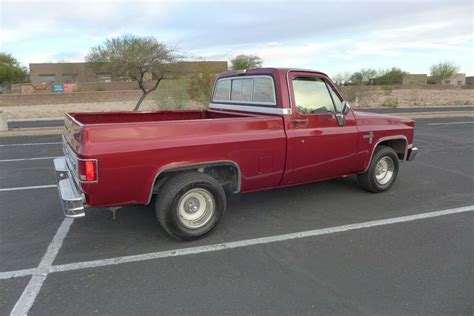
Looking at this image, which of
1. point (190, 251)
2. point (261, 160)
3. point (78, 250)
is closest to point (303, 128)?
point (261, 160)

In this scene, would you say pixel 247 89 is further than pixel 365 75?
No

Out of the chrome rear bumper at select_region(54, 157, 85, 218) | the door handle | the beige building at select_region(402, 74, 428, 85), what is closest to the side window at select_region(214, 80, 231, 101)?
the door handle

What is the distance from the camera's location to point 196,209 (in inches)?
160

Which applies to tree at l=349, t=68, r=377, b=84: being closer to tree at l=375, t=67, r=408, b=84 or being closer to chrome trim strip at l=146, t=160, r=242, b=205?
tree at l=375, t=67, r=408, b=84

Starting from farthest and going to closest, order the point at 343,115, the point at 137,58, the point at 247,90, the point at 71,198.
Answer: the point at 137,58 < the point at 247,90 < the point at 343,115 < the point at 71,198

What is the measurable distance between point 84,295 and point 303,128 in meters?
3.07

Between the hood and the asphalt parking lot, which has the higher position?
the hood

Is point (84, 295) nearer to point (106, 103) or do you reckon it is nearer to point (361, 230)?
point (361, 230)

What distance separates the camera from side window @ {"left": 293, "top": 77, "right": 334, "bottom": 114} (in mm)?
4566

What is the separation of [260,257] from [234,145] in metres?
1.26

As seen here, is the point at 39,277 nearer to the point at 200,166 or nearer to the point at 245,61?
the point at 200,166

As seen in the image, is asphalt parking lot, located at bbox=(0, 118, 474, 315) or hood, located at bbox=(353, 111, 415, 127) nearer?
asphalt parking lot, located at bbox=(0, 118, 474, 315)

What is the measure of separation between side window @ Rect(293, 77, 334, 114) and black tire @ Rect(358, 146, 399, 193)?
3.91ft

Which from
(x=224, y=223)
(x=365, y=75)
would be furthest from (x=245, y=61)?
(x=224, y=223)
